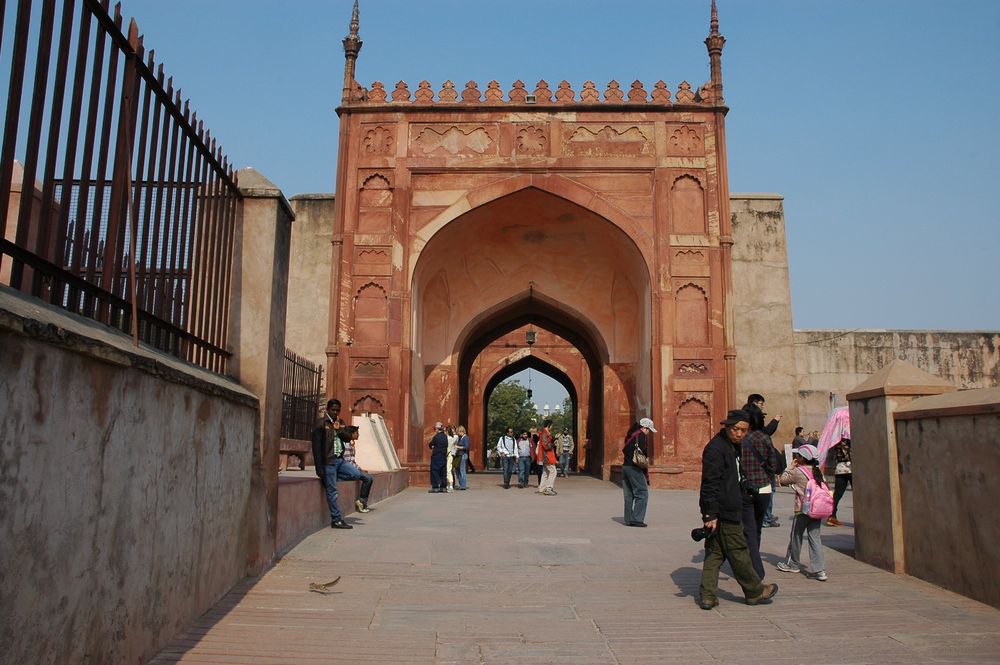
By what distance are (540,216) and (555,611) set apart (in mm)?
12756

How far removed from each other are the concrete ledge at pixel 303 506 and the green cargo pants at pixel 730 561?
2.87 m

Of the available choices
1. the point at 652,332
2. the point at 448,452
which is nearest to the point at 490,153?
the point at 652,332

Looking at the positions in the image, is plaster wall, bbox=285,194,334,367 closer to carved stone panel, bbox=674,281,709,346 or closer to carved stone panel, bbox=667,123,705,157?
carved stone panel, bbox=667,123,705,157

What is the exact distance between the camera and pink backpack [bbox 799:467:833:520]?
18.9ft

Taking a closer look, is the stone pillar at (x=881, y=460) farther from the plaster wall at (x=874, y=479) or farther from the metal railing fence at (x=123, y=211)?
the metal railing fence at (x=123, y=211)

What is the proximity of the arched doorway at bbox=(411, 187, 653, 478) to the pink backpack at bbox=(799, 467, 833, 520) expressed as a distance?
1043 centimetres

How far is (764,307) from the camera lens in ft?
67.0

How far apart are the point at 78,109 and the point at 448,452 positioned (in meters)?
11.3

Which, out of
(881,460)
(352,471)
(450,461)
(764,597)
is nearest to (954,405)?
(881,460)

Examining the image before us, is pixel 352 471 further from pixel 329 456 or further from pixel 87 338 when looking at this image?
pixel 87 338

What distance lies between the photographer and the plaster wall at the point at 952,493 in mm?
4879

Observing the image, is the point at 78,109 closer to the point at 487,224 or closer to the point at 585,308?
the point at 487,224

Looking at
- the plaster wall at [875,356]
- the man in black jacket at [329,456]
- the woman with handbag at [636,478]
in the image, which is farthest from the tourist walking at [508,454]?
the plaster wall at [875,356]

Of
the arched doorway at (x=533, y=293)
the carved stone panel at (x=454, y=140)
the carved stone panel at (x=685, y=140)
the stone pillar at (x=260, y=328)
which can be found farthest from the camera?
the arched doorway at (x=533, y=293)
